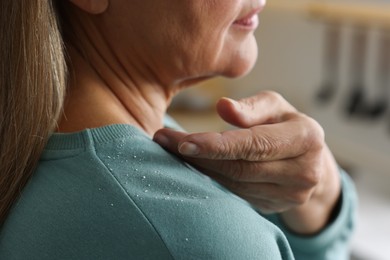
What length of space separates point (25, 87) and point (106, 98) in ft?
0.31

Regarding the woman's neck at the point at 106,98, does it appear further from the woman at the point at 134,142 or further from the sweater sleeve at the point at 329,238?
the sweater sleeve at the point at 329,238

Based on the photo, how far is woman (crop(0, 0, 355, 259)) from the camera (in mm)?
605

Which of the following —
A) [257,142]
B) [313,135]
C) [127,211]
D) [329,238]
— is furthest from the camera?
[329,238]

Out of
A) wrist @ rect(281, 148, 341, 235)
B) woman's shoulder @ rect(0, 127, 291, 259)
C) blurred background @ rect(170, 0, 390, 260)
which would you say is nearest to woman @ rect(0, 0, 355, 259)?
woman's shoulder @ rect(0, 127, 291, 259)

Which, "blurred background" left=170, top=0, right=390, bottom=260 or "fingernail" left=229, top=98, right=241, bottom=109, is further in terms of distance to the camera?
"blurred background" left=170, top=0, right=390, bottom=260

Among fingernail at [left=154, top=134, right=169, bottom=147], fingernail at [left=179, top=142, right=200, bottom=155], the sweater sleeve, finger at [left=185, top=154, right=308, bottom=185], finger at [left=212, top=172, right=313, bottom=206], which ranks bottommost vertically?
the sweater sleeve

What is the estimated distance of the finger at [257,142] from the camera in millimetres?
647

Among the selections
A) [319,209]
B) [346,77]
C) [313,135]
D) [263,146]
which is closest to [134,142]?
[263,146]

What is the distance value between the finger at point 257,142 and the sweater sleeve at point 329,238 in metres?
0.22

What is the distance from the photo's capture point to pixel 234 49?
2.62 ft

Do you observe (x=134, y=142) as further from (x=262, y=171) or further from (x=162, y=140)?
(x=262, y=171)

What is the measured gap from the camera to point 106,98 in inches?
28.4

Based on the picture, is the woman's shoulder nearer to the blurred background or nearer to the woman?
the woman

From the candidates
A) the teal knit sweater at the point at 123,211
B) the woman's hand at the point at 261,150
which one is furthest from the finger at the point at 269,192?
the teal knit sweater at the point at 123,211
